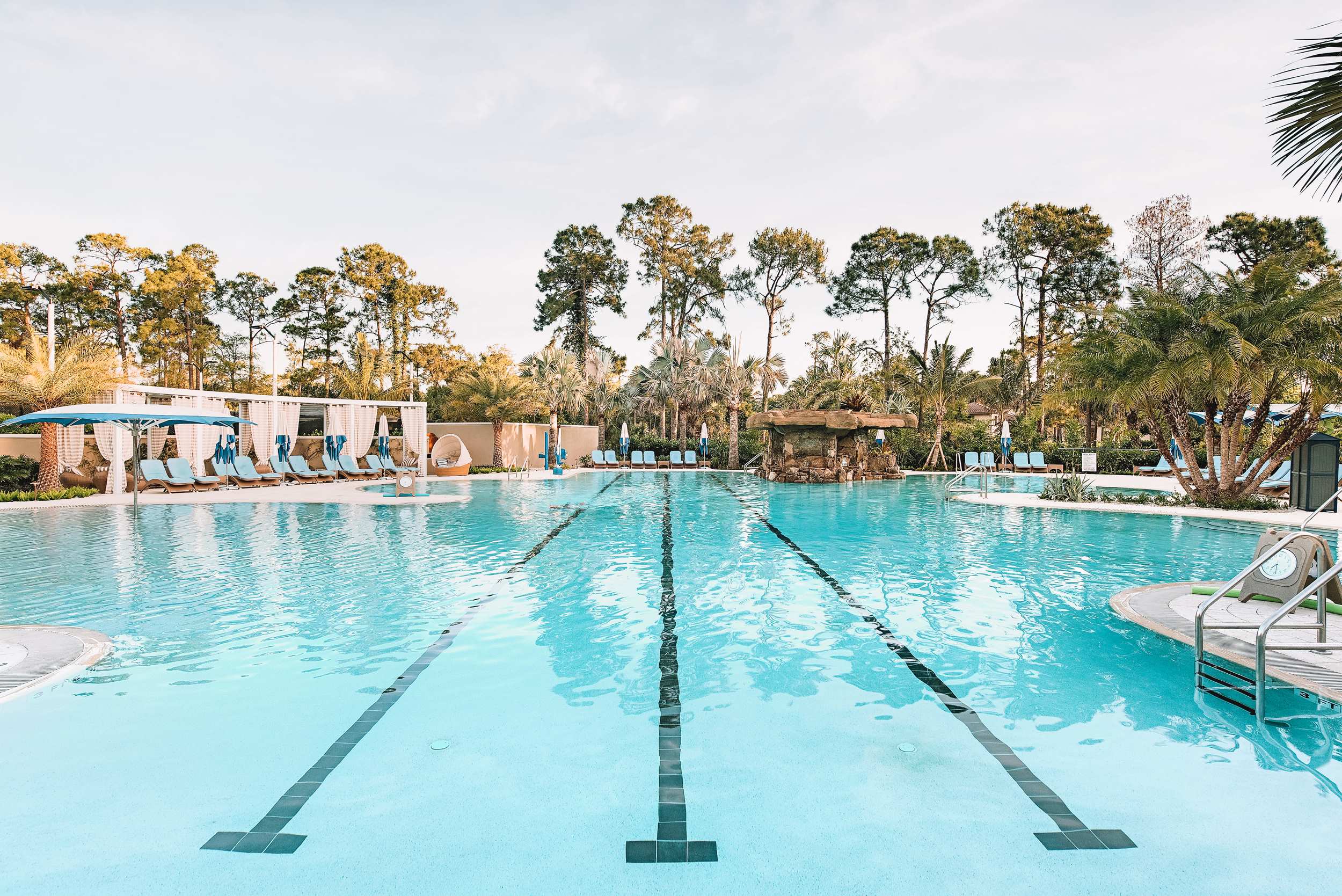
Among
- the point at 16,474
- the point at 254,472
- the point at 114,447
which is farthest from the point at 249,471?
the point at 16,474

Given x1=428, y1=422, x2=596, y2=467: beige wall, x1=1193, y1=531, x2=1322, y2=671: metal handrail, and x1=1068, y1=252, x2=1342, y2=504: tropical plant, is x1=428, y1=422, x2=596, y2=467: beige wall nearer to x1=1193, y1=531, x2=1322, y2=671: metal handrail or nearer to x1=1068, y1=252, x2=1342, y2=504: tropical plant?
x1=1068, y1=252, x2=1342, y2=504: tropical plant

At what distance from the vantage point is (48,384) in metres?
15.9

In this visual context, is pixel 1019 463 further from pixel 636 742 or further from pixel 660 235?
pixel 636 742

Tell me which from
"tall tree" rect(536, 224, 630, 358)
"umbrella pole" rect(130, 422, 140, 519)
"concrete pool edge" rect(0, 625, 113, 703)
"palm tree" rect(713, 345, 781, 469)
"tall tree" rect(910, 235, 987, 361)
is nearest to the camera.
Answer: "concrete pool edge" rect(0, 625, 113, 703)

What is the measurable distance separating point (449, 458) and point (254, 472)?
663 cm

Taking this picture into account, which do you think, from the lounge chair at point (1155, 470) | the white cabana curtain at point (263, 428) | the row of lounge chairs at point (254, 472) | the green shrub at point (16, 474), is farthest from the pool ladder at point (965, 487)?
the green shrub at point (16, 474)

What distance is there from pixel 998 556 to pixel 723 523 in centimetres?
455

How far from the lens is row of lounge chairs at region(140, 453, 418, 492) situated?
16766 mm

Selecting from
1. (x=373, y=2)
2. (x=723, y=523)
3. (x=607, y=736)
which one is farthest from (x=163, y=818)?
(x=373, y=2)

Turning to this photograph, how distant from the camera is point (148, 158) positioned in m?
17.8

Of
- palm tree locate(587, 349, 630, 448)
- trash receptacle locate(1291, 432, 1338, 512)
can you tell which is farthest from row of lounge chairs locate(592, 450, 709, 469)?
trash receptacle locate(1291, 432, 1338, 512)

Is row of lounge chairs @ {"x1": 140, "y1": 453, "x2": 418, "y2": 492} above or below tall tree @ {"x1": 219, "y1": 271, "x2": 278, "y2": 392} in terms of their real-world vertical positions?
below

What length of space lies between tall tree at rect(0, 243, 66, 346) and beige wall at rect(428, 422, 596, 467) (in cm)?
2021

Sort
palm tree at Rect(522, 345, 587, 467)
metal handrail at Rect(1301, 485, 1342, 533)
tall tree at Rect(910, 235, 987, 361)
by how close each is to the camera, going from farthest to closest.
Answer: tall tree at Rect(910, 235, 987, 361) < palm tree at Rect(522, 345, 587, 467) < metal handrail at Rect(1301, 485, 1342, 533)
